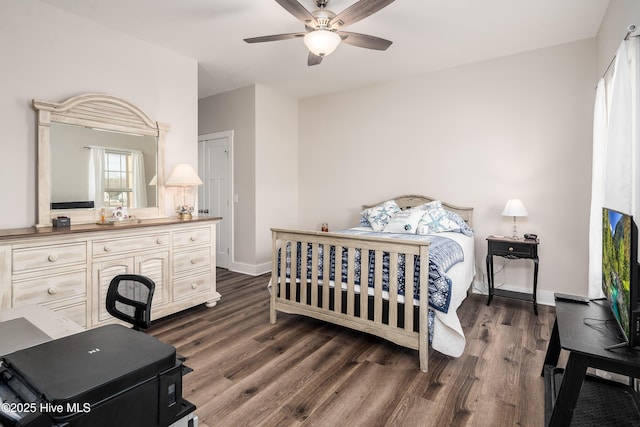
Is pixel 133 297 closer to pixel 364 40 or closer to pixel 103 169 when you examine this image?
pixel 103 169

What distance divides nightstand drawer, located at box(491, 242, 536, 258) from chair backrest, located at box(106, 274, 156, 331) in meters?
3.18

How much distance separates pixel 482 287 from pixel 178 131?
152 inches

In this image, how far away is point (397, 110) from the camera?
4434mm

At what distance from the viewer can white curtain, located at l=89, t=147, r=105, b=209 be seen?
9.61 feet

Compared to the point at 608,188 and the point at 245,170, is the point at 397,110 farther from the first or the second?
the point at 608,188

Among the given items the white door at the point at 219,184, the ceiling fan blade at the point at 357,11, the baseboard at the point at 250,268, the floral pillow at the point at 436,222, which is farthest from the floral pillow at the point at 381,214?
the ceiling fan blade at the point at 357,11

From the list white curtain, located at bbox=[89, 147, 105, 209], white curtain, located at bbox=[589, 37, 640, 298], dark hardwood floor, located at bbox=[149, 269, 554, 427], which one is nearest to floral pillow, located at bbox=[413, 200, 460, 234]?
dark hardwood floor, located at bbox=[149, 269, 554, 427]

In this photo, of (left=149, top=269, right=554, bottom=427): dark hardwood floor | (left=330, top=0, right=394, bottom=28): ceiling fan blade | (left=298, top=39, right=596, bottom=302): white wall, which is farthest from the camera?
(left=298, top=39, right=596, bottom=302): white wall

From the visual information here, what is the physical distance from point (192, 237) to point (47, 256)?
115 centimetres

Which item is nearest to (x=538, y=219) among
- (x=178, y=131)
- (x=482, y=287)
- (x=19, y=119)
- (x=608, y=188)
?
(x=482, y=287)

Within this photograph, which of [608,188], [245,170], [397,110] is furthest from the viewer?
[245,170]

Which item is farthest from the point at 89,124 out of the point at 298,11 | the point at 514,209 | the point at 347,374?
the point at 514,209

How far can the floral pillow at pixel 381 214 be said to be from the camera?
4.00 meters

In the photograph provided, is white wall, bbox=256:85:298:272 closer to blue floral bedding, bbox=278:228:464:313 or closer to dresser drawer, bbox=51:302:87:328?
blue floral bedding, bbox=278:228:464:313
